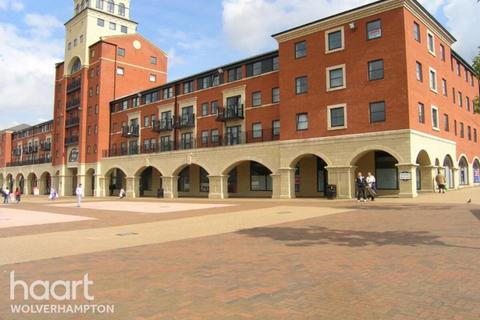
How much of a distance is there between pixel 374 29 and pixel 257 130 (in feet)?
43.1

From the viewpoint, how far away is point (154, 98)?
46.6 m

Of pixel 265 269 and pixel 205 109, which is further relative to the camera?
pixel 205 109

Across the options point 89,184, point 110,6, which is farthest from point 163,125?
point 110,6

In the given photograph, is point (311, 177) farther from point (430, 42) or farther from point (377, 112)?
point (430, 42)

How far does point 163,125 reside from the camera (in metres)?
43.8

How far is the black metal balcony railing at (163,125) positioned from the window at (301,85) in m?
17.7

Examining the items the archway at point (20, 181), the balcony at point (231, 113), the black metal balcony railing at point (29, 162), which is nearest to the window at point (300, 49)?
the balcony at point (231, 113)

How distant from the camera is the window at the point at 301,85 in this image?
29.5 meters

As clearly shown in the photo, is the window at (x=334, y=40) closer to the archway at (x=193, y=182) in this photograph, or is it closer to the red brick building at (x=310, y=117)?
the red brick building at (x=310, y=117)

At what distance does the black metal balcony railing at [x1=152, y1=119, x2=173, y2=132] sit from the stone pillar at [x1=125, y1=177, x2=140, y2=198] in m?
6.33

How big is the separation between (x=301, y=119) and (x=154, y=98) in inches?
916

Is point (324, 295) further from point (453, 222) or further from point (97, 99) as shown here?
point (97, 99)

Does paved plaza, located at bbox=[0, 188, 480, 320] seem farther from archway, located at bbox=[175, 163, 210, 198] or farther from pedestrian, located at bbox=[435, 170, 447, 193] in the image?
archway, located at bbox=[175, 163, 210, 198]

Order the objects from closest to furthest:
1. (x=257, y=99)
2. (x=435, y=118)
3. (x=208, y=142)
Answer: (x=435, y=118)
(x=257, y=99)
(x=208, y=142)
